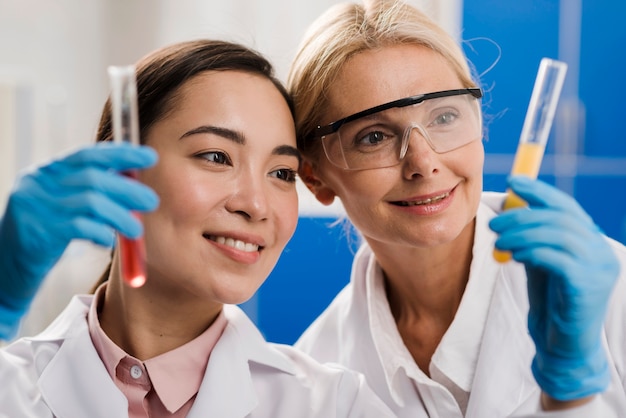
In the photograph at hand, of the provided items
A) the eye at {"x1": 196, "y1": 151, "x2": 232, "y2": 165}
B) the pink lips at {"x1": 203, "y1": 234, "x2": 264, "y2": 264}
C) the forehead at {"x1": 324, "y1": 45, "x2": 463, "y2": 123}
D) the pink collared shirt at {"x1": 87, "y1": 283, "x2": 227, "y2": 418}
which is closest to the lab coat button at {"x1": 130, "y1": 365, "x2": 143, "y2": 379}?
the pink collared shirt at {"x1": 87, "y1": 283, "x2": 227, "y2": 418}

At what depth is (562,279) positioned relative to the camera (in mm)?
1267

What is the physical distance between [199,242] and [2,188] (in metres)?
1.89

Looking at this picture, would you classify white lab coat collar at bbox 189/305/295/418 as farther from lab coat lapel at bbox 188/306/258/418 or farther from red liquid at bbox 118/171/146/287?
red liquid at bbox 118/171/146/287

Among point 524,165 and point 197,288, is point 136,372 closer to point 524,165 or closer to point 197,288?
point 197,288

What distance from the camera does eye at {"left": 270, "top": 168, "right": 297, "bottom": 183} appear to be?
1669 mm

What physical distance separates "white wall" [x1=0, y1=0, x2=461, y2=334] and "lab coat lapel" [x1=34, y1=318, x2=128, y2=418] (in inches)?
78.6

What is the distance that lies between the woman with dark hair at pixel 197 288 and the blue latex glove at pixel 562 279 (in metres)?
0.48

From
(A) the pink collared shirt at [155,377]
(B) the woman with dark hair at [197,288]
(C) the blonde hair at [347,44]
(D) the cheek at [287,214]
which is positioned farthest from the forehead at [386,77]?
(A) the pink collared shirt at [155,377]

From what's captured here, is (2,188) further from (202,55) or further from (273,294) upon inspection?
(202,55)

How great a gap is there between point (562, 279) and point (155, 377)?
32.0 inches

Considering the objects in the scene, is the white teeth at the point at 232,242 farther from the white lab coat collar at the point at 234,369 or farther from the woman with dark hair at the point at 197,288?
the white lab coat collar at the point at 234,369

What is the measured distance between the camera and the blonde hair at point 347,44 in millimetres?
1790

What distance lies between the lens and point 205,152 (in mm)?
1552

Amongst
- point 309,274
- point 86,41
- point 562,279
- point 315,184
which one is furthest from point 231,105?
point 86,41
